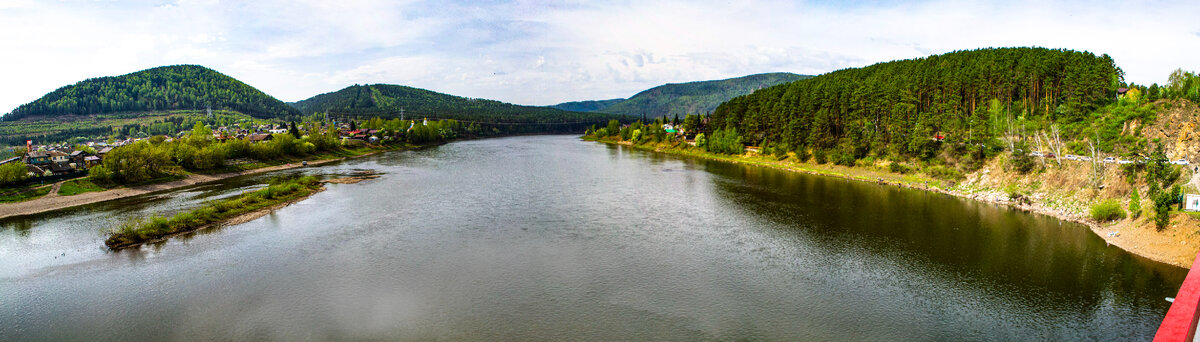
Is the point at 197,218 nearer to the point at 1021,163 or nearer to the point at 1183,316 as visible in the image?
the point at 1183,316

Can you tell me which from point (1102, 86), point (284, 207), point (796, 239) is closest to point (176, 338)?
point (284, 207)

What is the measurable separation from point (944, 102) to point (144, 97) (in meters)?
219

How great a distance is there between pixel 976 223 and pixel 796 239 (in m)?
14.2

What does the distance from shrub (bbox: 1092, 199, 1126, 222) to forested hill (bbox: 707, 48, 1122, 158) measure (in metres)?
19.4

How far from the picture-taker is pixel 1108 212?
32531 millimetres

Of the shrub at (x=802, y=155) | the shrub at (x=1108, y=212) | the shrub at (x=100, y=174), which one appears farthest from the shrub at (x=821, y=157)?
the shrub at (x=100, y=174)

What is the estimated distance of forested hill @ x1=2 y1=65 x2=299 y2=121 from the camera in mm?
144750

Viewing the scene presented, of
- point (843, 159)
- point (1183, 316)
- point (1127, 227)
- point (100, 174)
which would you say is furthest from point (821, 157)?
point (100, 174)

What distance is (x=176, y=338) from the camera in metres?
18.6

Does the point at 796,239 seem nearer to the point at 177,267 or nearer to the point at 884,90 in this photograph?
the point at 177,267

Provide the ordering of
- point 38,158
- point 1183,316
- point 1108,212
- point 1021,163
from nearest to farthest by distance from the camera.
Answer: point 1183,316, point 1108,212, point 1021,163, point 38,158

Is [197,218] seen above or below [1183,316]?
above

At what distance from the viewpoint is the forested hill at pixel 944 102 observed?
176 ft

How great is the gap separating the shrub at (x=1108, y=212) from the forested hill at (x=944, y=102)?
19.4 m
